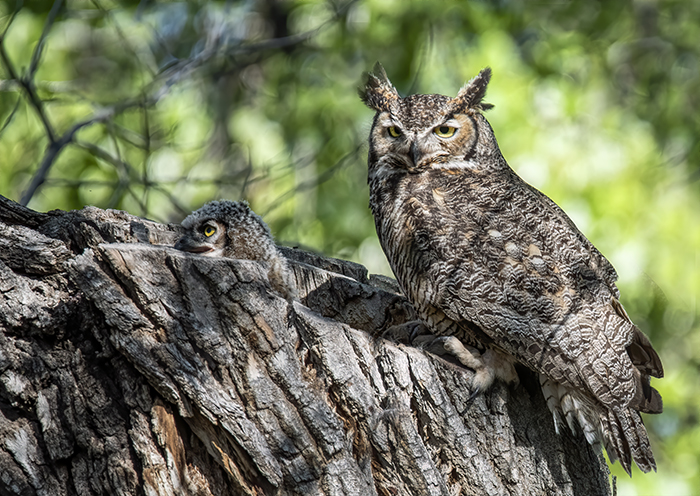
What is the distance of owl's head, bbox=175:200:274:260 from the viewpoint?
2.73 metres

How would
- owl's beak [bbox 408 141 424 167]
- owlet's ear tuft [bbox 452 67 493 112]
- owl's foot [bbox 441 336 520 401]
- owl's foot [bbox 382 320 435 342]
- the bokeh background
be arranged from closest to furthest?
owl's foot [bbox 441 336 520 401], owl's foot [bbox 382 320 435 342], owl's beak [bbox 408 141 424 167], owlet's ear tuft [bbox 452 67 493 112], the bokeh background

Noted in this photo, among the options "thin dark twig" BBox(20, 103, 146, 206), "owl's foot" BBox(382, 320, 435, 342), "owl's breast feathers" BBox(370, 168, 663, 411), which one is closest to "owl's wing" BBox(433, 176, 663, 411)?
"owl's breast feathers" BBox(370, 168, 663, 411)

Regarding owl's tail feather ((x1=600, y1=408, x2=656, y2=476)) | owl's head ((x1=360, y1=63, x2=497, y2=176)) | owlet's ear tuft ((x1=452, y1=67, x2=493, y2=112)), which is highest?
owlet's ear tuft ((x1=452, y1=67, x2=493, y2=112))

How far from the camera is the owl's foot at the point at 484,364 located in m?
2.22

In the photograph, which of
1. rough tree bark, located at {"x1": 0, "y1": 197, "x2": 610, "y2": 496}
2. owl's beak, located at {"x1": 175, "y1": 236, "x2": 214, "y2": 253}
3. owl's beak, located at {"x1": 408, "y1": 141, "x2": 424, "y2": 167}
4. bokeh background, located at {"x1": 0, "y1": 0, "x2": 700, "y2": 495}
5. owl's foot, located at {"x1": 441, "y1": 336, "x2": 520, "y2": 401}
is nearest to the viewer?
rough tree bark, located at {"x1": 0, "y1": 197, "x2": 610, "y2": 496}

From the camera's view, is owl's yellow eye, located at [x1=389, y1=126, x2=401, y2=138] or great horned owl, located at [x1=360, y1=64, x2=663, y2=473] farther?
owl's yellow eye, located at [x1=389, y1=126, x2=401, y2=138]

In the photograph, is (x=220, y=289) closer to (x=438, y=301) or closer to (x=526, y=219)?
(x=438, y=301)

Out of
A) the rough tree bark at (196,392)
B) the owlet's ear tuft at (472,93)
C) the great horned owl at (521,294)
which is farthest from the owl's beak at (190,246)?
the owlet's ear tuft at (472,93)

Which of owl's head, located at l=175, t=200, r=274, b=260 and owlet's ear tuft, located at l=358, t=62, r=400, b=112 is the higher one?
owlet's ear tuft, located at l=358, t=62, r=400, b=112

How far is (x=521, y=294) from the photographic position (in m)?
2.36

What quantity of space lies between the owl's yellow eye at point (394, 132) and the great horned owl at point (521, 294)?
0.12 m

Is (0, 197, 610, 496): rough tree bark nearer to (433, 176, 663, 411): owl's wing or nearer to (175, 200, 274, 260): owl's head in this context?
(433, 176, 663, 411): owl's wing

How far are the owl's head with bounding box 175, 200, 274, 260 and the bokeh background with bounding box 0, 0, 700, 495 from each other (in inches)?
42.3

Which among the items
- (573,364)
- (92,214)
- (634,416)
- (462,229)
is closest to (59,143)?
(92,214)
